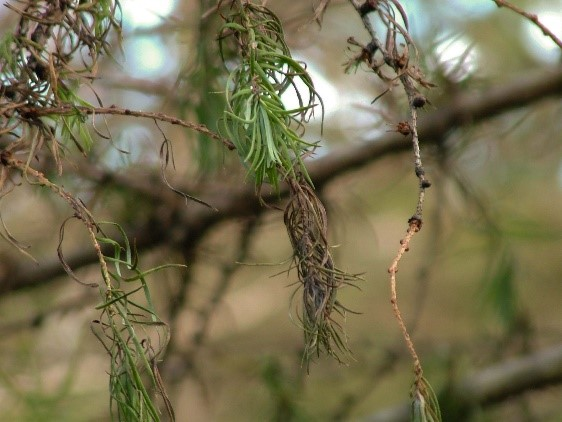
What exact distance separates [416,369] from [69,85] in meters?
0.33

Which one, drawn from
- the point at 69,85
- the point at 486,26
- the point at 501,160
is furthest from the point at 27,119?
the point at 486,26

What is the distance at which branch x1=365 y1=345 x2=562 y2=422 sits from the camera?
5.15 ft

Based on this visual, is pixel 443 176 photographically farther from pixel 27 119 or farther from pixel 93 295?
pixel 27 119

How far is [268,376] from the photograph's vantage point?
147 centimetres

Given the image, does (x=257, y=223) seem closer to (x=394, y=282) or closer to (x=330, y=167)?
(x=330, y=167)

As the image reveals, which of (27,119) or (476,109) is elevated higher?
(476,109)

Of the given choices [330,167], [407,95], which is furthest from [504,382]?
[407,95]

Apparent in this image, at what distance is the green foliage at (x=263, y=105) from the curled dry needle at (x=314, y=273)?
0.02 meters

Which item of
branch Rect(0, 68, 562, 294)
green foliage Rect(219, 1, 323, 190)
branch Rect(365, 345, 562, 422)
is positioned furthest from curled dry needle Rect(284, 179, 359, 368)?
branch Rect(365, 345, 562, 422)

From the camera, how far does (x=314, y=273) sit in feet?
1.66

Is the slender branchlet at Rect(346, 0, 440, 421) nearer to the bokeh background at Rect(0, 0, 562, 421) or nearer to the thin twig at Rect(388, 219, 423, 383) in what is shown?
the thin twig at Rect(388, 219, 423, 383)

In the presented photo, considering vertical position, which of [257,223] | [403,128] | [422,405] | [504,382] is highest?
[257,223]

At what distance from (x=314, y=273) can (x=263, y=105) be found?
0.34ft

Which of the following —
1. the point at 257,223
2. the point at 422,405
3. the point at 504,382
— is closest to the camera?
the point at 422,405
